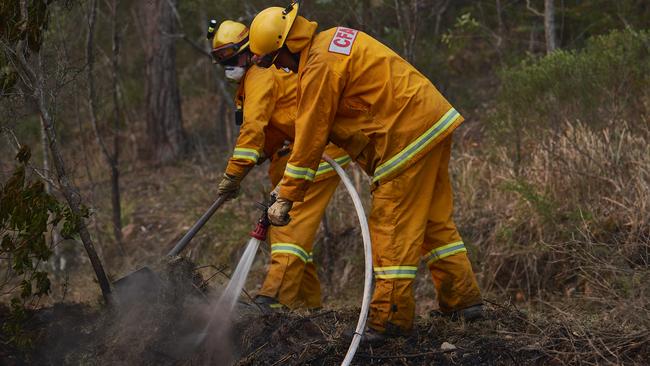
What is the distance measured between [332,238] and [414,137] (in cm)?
383

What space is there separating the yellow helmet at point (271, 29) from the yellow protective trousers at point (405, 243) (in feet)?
3.31

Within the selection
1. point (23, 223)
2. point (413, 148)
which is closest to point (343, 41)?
point (413, 148)

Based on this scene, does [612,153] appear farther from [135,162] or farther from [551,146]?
[135,162]

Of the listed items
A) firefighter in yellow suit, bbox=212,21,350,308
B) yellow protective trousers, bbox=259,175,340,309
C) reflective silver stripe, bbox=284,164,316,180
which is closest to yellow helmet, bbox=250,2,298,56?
reflective silver stripe, bbox=284,164,316,180

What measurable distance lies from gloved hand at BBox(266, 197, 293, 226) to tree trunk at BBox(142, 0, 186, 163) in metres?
7.57

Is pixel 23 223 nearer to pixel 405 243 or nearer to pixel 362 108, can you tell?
pixel 362 108

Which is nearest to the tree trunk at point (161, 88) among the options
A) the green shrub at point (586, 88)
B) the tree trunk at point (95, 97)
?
the tree trunk at point (95, 97)

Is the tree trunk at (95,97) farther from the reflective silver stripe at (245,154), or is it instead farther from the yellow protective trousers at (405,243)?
the yellow protective trousers at (405,243)

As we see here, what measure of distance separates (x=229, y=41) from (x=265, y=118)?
61 cm

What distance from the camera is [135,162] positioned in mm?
12797

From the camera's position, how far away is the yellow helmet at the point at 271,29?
472 centimetres

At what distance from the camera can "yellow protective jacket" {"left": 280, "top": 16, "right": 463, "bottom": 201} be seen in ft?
15.3

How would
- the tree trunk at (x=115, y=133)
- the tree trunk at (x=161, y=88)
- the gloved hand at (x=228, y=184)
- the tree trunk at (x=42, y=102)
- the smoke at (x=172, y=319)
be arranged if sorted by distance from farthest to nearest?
the tree trunk at (x=161, y=88), the tree trunk at (x=115, y=133), the gloved hand at (x=228, y=184), the tree trunk at (x=42, y=102), the smoke at (x=172, y=319)

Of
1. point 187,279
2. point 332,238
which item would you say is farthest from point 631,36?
point 187,279
